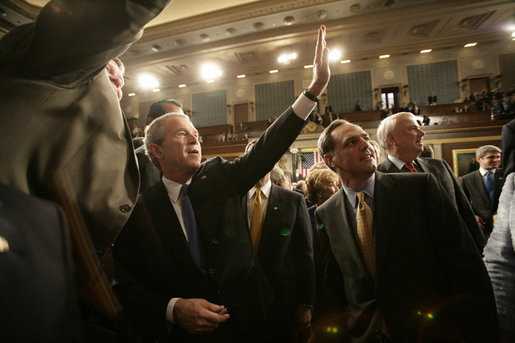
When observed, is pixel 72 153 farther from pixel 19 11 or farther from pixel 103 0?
pixel 19 11

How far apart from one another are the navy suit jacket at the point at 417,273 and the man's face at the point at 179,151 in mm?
966

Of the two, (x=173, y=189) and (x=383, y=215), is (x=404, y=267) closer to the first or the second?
(x=383, y=215)

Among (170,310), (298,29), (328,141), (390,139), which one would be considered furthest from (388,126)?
(298,29)

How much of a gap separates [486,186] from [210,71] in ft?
35.4

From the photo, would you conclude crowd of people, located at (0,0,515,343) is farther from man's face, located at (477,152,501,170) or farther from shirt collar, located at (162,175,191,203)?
man's face, located at (477,152,501,170)

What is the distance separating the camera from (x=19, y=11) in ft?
22.7

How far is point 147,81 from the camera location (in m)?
12.4

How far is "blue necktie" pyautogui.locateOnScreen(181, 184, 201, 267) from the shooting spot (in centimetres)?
124

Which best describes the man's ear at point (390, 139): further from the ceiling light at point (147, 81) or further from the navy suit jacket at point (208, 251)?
the ceiling light at point (147, 81)

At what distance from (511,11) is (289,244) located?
459 inches

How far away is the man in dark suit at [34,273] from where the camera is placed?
0.46 m

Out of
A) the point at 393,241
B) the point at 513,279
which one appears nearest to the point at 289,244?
the point at 393,241

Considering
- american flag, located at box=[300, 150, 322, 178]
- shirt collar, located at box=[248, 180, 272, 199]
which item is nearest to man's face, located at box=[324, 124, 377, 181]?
shirt collar, located at box=[248, 180, 272, 199]

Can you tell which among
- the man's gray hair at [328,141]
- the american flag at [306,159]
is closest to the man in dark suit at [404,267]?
the man's gray hair at [328,141]
